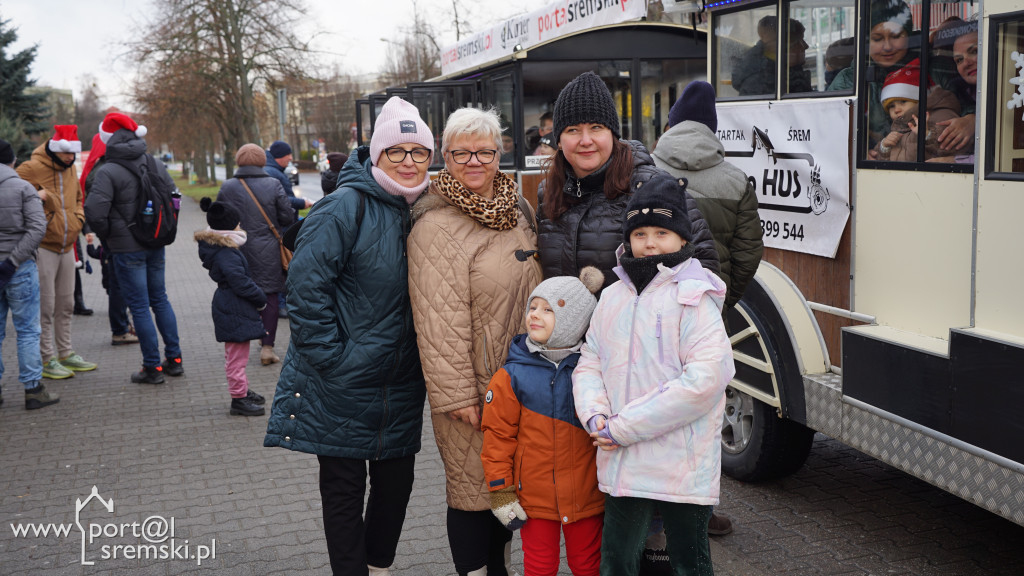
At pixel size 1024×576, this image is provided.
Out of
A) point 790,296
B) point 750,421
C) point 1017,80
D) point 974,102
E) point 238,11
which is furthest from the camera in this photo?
point 238,11

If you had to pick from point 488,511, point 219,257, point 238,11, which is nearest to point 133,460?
point 219,257

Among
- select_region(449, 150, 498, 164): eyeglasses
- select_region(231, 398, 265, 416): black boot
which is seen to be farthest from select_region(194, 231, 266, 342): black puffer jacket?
select_region(449, 150, 498, 164): eyeglasses

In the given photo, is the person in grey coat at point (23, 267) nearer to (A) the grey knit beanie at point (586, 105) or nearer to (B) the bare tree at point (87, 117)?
(A) the grey knit beanie at point (586, 105)

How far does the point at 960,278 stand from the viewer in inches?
138

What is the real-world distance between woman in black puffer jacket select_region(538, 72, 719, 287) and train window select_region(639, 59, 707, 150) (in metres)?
7.76

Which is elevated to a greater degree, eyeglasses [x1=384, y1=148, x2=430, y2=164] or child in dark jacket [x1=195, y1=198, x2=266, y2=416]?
eyeglasses [x1=384, y1=148, x2=430, y2=164]

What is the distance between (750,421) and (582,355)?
230cm

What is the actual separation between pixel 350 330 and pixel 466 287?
1.51ft

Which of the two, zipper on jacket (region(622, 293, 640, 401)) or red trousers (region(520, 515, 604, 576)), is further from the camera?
red trousers (region(520, 515, 604, 576))

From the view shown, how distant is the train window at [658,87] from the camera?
1081 cm

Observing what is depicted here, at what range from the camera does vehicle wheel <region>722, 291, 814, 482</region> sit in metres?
4.60

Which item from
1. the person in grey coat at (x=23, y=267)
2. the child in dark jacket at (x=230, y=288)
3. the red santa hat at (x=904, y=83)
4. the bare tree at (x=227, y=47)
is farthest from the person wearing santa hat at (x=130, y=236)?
the bare tree at (x=227, y=47)

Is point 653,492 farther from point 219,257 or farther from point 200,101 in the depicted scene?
point 200,101

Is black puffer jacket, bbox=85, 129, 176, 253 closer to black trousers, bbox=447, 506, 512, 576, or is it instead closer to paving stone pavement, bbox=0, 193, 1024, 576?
paving stone pavement, bbox=0, 193, 1024, 576
